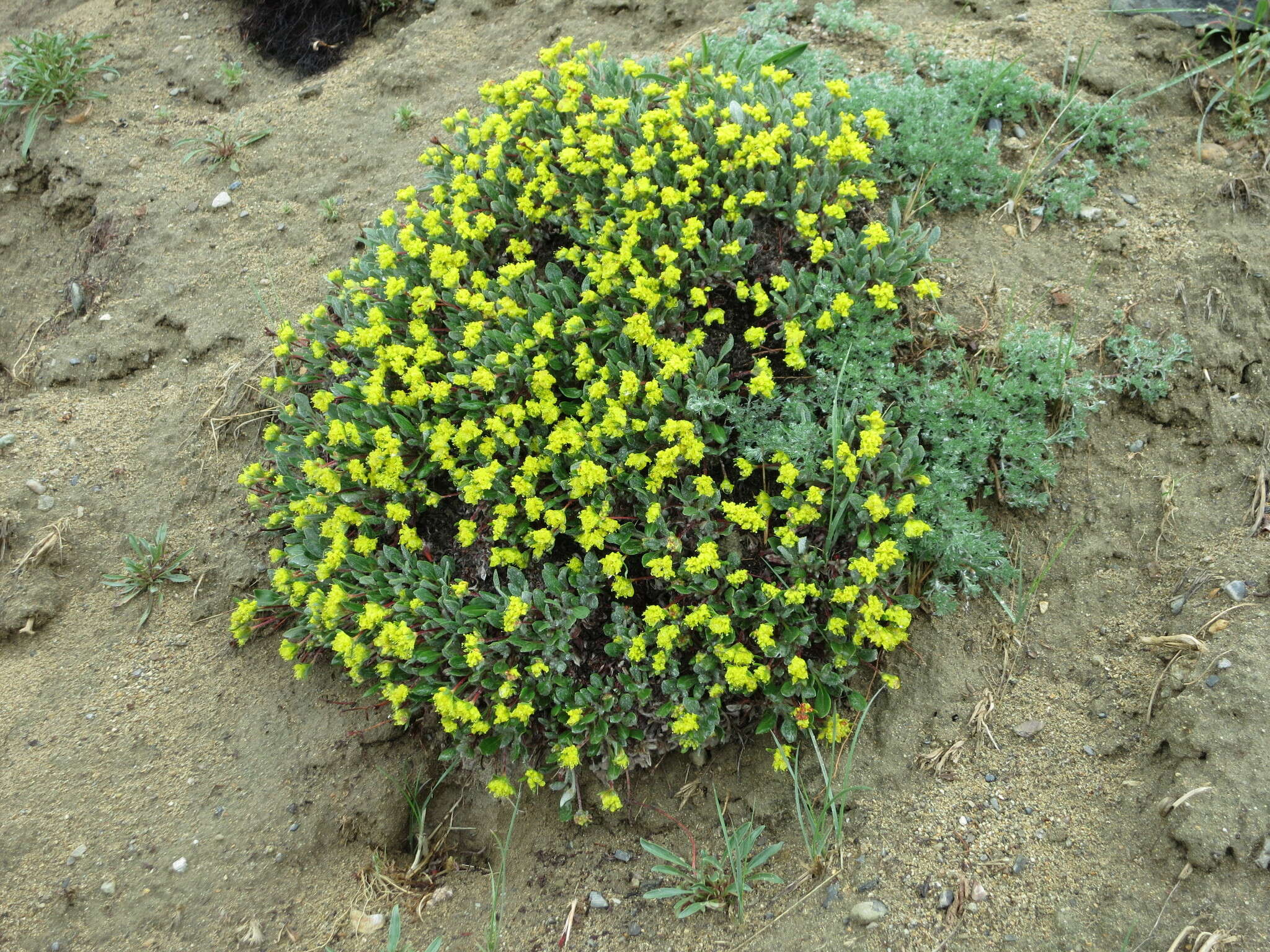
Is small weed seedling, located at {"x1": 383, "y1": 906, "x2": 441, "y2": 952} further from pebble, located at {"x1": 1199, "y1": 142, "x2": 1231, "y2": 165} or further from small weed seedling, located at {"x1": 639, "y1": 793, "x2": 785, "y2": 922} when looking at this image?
pebble, located at {"x1": 1199, "y1": 142, "x2": 1231, "y2": 165}

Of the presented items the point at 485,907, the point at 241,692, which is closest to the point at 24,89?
the point at 241,692

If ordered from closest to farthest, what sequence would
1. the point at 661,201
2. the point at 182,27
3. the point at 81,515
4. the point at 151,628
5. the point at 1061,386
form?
1. the point at 1061,386
2. the point at 661,201
3. the point at 151,628
4. the point at 81,515
5. the point at 182,27

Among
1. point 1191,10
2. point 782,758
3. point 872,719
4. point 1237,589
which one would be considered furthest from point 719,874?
point 1191,10

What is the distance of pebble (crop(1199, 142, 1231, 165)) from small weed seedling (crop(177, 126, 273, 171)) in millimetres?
5111

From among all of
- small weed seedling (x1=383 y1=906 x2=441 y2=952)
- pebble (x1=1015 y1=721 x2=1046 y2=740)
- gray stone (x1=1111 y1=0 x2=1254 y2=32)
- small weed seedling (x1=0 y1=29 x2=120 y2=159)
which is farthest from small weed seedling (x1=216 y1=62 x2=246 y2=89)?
pebble (x1=1015 y1=721 x2=1046 y2=740)

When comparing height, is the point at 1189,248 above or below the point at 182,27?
below

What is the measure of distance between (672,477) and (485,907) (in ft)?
5.33

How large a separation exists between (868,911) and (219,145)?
5.44 metres

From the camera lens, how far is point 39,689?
3.51 meters

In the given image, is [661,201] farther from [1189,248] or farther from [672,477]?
[1189,248]

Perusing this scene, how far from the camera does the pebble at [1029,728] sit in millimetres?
2838

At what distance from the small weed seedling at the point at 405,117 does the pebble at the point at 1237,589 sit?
478cm

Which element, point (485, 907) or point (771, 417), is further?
point (771, 417)

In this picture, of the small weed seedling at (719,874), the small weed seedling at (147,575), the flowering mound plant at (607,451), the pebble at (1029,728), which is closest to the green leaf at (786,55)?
the flowering mound plant at (607,451)
